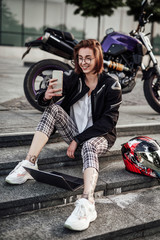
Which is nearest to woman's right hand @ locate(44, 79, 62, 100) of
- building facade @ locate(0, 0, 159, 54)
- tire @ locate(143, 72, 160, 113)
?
tire @ locate(143, 72, 160, 113)

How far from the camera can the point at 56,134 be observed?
11.3 ft

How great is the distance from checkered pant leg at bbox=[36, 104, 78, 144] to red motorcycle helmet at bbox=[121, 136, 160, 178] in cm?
53

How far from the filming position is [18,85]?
7.44 meters

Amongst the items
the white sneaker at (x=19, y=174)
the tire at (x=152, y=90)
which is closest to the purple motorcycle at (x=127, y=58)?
the tire at (x=152, y=90)

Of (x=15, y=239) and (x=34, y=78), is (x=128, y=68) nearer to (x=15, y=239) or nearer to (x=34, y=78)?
(x=34, y=78)

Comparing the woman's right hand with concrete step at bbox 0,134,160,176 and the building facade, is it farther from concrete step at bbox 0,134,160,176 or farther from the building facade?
the building facade

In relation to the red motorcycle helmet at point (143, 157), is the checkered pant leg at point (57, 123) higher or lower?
higher

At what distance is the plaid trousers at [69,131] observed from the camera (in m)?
2.55

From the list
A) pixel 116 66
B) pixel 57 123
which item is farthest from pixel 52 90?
pixel 116 66

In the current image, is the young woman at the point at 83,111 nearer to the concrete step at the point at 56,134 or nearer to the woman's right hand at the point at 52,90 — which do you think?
the woman's right hand at the point at 52,90

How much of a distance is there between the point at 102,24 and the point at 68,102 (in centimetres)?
2423

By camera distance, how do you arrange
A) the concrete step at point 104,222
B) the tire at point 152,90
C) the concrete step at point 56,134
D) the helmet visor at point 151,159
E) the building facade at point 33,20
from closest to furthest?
the concrete step at point 104,222 < the helmet visor at point 151,159 < the concrete step at point 56,134 < the tire at point 152,90 < the building facade at point 33,20

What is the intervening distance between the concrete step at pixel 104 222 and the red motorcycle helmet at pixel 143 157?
291mm

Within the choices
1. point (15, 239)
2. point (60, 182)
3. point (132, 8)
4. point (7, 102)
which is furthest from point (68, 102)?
point (132, 8)
